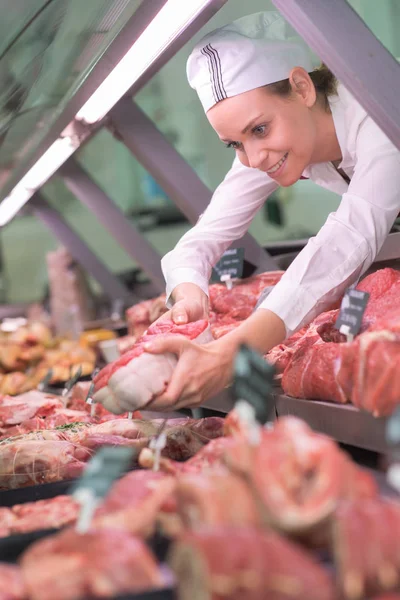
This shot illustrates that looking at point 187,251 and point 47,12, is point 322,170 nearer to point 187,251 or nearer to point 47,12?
point 187,251

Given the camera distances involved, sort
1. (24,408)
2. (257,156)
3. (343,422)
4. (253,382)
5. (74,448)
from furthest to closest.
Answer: (24,408)
(257,156)
(74,448)
(343,422)
(253,382)

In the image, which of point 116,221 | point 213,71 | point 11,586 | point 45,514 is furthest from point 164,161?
point 11,586

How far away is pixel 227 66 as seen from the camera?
2.88m

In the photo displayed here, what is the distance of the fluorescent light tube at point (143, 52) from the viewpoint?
2.63 metres

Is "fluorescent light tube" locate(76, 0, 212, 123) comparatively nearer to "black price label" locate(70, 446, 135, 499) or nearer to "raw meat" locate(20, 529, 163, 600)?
"black price label" locate(70, 446, 135, 499)

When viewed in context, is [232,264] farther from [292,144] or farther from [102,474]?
[102,474]

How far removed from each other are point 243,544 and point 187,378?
1.05m

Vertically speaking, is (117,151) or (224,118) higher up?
(117,151)

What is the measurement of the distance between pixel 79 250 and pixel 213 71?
14.1ft

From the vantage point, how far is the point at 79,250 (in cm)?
704

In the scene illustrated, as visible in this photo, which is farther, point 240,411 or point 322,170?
point 322,170

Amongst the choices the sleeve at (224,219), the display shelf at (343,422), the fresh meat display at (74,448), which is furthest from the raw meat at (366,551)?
the sleeve at (224,219)

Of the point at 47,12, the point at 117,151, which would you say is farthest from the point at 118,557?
the point at 117,151

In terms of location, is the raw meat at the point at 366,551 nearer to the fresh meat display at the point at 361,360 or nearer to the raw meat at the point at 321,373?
the fresh meat display at the point at 361,360
